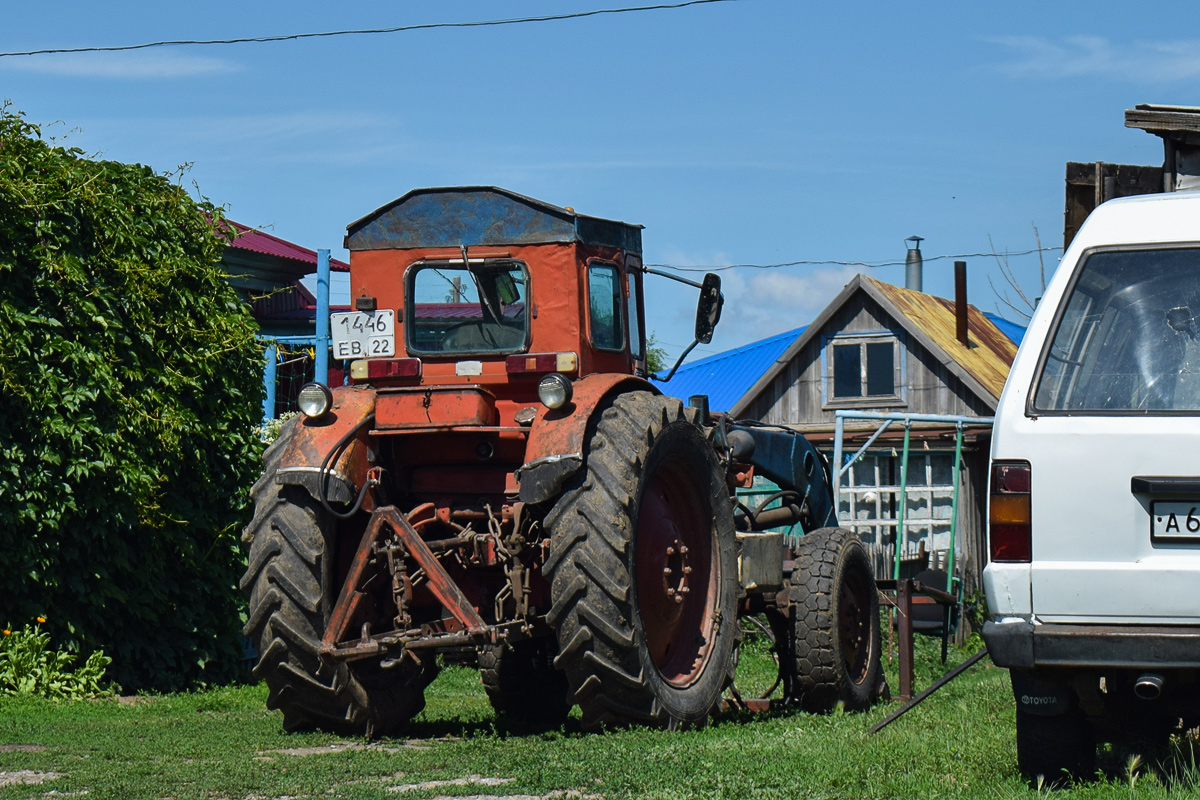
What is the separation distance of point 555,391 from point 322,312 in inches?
347

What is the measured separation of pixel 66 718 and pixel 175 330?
3.27 m

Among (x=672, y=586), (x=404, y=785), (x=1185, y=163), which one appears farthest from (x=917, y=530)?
(x=404, y=785)

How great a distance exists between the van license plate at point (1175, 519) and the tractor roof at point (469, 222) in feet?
14.0

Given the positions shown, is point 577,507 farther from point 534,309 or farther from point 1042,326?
point 1042,326

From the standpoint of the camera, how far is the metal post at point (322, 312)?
16.1m

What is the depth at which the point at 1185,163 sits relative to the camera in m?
10.0

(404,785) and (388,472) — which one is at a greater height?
(388,472)

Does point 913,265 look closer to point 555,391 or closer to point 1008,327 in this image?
point 1008,327

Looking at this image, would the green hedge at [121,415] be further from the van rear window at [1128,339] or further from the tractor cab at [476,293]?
the van rear window at [1128,339]

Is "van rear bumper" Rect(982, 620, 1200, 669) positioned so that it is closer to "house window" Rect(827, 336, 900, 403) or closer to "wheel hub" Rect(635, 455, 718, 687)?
"wheel hub" Rect(635, 455, 718, 687)

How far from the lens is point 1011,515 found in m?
5.28

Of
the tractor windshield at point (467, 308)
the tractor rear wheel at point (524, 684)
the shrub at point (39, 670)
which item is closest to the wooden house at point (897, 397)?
the tractor rear wheel at point (524, 684)

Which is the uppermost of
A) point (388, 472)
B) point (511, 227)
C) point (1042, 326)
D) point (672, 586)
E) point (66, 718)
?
point (511, 227)

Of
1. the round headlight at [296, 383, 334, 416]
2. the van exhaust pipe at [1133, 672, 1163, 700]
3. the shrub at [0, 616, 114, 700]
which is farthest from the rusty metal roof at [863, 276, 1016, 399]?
the van exhaust pipe at [1133, 672, 1163, 700]
